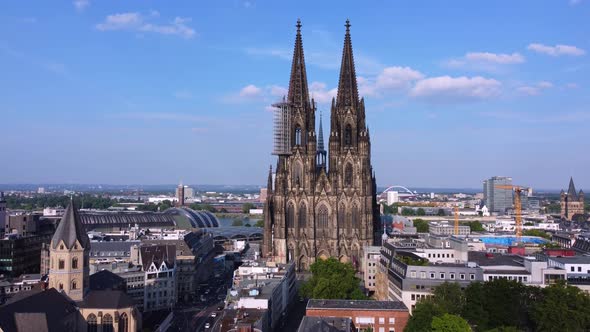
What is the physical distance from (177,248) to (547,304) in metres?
75.8

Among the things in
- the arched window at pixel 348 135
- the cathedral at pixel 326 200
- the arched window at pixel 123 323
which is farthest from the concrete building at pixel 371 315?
the arched window at pixel 348 135

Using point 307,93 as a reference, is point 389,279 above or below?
below

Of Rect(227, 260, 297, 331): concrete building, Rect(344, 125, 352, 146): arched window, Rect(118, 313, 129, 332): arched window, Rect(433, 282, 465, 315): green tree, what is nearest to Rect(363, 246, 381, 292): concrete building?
Rect(227, 260, 297, 331): concrete building

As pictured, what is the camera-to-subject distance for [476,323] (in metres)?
75.6

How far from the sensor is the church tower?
81375 millimetres

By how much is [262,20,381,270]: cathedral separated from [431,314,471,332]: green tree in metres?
69.8

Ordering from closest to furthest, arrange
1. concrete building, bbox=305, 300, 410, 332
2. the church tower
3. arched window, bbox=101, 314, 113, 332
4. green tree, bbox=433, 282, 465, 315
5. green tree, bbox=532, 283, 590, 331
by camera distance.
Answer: green tree, bbox=532, 283, 590, 331
green tree, bbox=433, 282, 465, 315
arched window, bbox=101, 314, 113, 332
the church tower
concrete building, bbox=305, 300, 410, 332

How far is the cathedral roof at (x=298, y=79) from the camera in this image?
14200cm

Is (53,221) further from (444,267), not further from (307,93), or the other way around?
(444,267)

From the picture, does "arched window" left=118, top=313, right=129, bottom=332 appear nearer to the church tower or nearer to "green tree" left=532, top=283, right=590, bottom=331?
the church tower

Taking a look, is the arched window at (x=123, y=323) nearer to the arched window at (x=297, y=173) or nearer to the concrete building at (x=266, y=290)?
the concrete building at (x=266, y=290)

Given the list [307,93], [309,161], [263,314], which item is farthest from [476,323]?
[307,93]

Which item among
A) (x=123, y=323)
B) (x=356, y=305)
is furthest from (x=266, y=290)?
(x=123, y=323)

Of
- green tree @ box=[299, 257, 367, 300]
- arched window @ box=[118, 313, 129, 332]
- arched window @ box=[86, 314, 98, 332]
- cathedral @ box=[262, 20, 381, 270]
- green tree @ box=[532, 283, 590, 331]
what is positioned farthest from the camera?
cathedral @ box=[262, 20, 381, 270]
